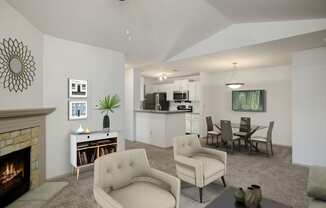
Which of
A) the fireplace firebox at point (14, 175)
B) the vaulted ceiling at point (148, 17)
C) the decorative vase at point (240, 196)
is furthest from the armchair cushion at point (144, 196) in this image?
the vaulted ceiling at point (148, 17)

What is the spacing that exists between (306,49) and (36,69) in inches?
213

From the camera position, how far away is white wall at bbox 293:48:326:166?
409cm

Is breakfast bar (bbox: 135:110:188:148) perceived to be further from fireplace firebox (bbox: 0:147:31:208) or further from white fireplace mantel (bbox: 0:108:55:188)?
fireplace firebox (bbox: 0:147:31:208)

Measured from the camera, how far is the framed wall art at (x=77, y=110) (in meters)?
3.89

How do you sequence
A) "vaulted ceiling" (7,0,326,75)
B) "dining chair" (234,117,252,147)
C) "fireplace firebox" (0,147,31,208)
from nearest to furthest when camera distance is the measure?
"fireplace firebox" (0,147,31,208), "vaulted ceiling" (7,0,326,75), "dining chair" (234,117,252,147)

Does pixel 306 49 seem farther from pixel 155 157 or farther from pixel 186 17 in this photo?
pixel 155 157

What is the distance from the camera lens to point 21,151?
115 inches

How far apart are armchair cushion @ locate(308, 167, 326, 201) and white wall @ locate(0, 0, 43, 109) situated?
3860mm

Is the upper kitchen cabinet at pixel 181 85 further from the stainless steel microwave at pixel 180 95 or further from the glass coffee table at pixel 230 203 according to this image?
→ the glass coffee table at pixel 230 203

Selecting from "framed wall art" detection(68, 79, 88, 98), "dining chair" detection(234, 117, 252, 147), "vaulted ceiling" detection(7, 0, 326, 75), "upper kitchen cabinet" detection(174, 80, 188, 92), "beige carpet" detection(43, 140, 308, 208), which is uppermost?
"vaulted ceiling" detection(7, 0, 326, 75)

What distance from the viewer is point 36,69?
3309 mm

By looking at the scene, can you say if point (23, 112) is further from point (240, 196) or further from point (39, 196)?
point (240, 196)

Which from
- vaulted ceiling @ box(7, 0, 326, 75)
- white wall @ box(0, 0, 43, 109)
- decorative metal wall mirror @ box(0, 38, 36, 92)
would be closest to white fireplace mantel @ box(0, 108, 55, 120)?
white wall @ box(0, 0, 43, 109)

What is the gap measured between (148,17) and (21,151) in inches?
122
